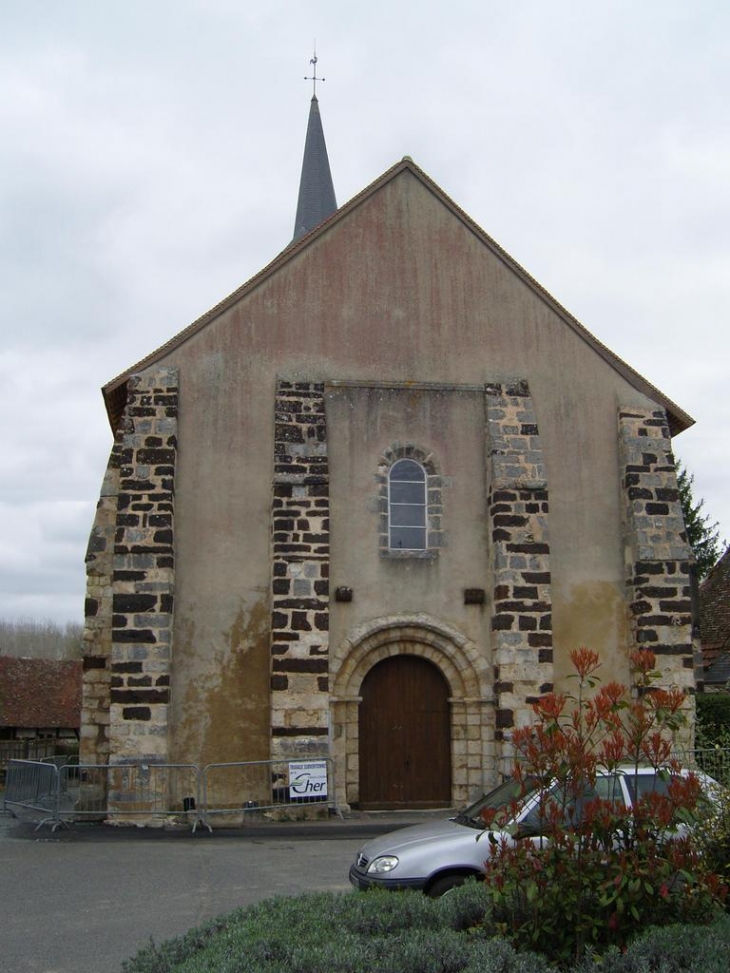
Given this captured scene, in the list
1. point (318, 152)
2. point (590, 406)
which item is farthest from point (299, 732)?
point (318, 152)

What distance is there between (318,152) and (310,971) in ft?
96.6

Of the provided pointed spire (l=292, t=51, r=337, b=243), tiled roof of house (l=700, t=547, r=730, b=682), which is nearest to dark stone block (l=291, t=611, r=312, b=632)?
tiled roof of house (l=700, t=547, r=730, b=682)

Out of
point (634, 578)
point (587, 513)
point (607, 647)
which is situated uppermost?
point (587, 513)

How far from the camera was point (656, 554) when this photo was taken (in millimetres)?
15289

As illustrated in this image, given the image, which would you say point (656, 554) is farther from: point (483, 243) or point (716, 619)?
point (716, 619)

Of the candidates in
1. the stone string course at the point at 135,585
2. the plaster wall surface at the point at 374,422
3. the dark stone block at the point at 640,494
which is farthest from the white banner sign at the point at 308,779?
the dark stone block at the point at 640,494

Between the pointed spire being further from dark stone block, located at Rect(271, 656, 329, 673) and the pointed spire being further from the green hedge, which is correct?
the green hedge

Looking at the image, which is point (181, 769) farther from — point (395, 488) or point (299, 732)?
point (395, 488)

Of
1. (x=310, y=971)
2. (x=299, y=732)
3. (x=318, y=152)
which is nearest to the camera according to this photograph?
(x=310, y=971)

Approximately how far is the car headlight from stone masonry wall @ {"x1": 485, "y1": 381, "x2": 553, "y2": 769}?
6731 millimetres

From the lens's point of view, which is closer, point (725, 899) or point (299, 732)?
point (725, 899)

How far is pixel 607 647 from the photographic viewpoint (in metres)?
15.4

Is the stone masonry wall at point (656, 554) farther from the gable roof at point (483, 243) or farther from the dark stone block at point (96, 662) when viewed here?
the dark stone block at point (96, 662)

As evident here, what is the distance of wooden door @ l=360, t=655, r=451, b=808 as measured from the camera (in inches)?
586
